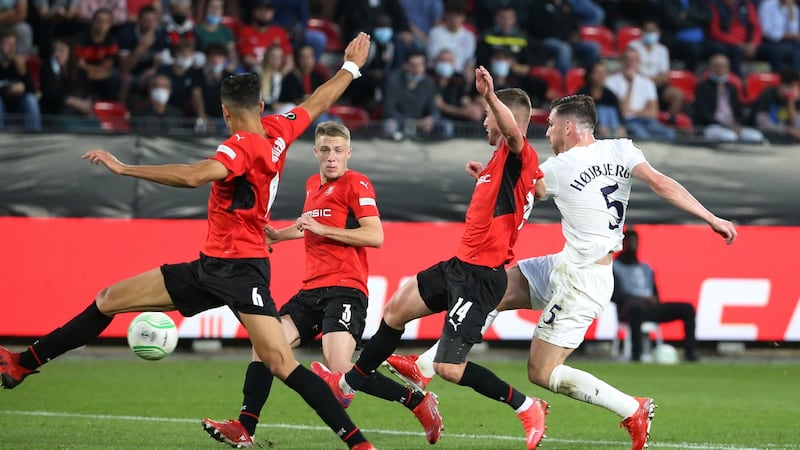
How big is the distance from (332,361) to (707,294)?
8308mm

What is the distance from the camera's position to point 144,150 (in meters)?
15.3

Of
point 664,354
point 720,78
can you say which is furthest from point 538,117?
point 664,354

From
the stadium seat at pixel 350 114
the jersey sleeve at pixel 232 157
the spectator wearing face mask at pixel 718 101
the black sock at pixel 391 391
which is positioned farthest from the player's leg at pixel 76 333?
the spectator wearing face mask at pixel 718 101

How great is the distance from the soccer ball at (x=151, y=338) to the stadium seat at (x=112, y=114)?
7299 millimetres

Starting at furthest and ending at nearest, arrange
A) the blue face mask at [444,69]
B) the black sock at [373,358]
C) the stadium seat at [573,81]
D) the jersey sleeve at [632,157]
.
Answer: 1. the stadium seat at [573,81]
2. the blue face mask at [444,69]
3. the black sock at [373,358]
4. the jersey sleeve at [632,157]

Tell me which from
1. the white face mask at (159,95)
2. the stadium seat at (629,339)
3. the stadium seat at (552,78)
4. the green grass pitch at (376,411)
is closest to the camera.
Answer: the green grass pitch at (376,411)

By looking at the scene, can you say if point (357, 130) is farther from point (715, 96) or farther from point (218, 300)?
point (218, 300)

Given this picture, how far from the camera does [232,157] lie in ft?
23.5

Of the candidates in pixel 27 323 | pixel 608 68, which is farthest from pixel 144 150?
pixel 608 68

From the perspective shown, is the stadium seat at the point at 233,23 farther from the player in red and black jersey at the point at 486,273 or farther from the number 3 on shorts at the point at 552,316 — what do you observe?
the number 3 on shorts at the point at 552,316

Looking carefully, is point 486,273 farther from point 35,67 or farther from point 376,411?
point 35,67

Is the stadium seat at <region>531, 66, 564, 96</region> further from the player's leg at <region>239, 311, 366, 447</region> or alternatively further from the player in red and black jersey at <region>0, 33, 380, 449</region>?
the player's leg at <region>239, 311, 366, 447</region>

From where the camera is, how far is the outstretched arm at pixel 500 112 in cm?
759

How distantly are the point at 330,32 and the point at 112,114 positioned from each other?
14.5 ft
